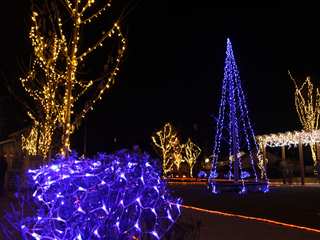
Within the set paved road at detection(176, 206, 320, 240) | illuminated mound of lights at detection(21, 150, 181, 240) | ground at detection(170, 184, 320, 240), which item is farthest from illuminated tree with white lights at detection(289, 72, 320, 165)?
illuminated mound of lights at detection(21, 150, 181, 240)

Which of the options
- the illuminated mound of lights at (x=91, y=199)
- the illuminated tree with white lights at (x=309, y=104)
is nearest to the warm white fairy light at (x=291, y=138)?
the illuminated tree with white lights at (x=309, y=104)

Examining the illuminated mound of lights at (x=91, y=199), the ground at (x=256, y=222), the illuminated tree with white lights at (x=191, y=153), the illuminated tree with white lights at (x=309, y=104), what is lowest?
the ground at (x=256, y=222)

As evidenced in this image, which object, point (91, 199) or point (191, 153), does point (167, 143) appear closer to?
point (191, 153)

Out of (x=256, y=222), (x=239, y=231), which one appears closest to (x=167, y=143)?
(x=256, y=222)

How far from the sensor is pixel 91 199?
17.2 ft

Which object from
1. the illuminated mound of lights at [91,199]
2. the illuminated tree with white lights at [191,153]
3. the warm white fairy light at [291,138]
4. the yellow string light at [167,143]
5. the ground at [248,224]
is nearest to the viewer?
the illuminated mound of lights at [91,199]

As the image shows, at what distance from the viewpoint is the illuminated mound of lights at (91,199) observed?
5.23 metres

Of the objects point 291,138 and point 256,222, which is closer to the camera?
point 256,222

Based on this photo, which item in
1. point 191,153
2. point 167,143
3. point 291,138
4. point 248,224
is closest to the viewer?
point 248,224

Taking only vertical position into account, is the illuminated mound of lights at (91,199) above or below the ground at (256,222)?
above

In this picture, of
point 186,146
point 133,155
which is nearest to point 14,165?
point 133,155

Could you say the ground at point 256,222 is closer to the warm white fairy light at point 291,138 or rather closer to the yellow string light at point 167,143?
the warm white fairy light at point 291,138

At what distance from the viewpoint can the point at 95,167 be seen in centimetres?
539

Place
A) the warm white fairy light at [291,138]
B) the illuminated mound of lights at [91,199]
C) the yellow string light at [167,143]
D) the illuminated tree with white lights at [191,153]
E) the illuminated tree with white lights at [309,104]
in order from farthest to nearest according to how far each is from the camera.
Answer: the illuminated tree with white lights at [191,153] → the yellow string light at [167,143] → the illuminated tree with white lights at [309,104] → the warm white fairy light at [291,138] → the illuminated mound of lights at [91,199]
